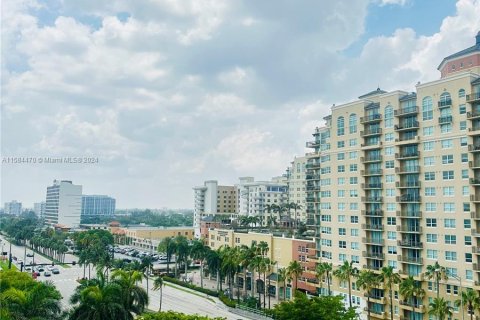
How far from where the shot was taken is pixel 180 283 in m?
88.8

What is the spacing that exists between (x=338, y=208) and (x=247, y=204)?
101029 millimetres

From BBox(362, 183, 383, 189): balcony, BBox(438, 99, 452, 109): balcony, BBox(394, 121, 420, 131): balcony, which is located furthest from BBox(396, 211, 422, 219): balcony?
BBox(438, 99, 452, 109): balcony

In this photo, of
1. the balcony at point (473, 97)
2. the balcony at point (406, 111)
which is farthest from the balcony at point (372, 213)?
the balcony at point (473, 97)

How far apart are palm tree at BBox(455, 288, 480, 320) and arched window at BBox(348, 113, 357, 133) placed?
1058 inches

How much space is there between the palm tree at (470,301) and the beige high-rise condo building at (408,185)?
5.45 feet

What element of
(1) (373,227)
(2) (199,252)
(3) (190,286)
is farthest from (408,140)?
Result: (3) (190,286)

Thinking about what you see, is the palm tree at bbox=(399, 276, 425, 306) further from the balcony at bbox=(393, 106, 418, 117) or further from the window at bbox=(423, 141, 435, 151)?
the balcony at bbox=(393, 106, 418, 117)

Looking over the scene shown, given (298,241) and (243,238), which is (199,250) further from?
(298,241)

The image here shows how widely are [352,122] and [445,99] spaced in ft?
47.5

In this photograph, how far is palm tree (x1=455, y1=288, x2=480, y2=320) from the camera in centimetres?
4666

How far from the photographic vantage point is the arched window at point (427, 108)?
5634cm

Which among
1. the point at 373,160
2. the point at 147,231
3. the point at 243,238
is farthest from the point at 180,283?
the point at 147,231

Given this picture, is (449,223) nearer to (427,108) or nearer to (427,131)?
(427,131)

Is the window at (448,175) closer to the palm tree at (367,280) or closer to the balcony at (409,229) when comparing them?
the balcony at (409,229)
